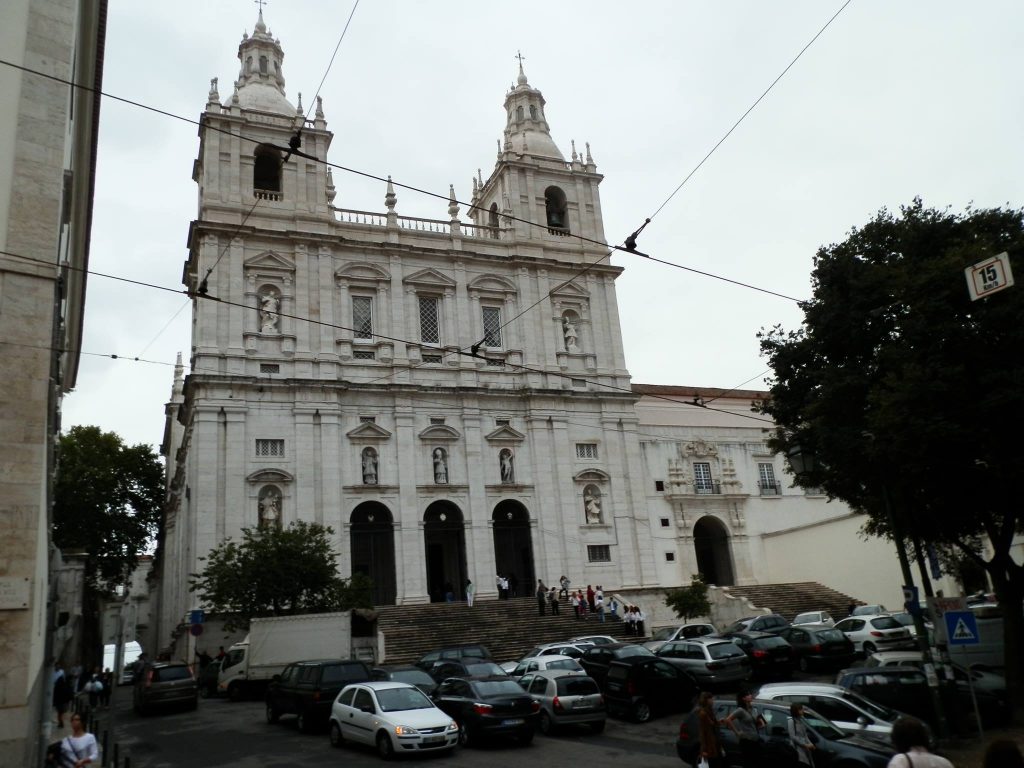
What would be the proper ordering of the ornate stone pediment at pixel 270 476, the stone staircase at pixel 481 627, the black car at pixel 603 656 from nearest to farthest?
the black car at pixel 603 656
the stone staircase at pixel 481 627
the ornate stone pediment at pixel 270 476

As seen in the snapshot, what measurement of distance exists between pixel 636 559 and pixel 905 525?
21.4 metres

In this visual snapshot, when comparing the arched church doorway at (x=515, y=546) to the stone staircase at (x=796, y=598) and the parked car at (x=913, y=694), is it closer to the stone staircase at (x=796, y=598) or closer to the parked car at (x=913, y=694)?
the stone staircase at (x=796, y=598)

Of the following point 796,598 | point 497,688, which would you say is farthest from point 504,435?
point 497,688

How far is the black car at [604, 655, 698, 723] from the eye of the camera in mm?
18250

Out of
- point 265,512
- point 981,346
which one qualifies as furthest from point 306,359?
point 981,346

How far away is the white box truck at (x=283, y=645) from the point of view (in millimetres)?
25109

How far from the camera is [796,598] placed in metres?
38.9

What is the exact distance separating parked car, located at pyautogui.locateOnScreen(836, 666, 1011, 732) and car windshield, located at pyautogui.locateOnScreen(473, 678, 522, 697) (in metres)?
6.44

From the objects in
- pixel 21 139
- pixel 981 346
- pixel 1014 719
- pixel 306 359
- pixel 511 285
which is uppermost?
pixel 511 285

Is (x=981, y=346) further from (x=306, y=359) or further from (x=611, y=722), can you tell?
(x=306, y=359)

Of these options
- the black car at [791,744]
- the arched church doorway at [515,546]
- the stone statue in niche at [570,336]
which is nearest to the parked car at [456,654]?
the black car at [791,744]

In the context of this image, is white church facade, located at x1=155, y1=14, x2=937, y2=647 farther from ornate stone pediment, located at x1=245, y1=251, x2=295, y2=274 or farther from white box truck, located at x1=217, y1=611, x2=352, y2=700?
white box truck, located at x1=217, y1=611, x2=352, y2=700

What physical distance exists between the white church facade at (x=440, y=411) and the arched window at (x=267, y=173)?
122 mm

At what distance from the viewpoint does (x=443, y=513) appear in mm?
39000
